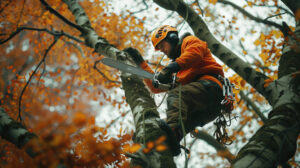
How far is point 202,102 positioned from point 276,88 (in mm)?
872

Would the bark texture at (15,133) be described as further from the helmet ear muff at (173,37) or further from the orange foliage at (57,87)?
the helmet ear muff at (173,37)

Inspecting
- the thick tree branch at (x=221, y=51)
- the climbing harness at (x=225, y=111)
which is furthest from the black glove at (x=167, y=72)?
the thick tree branch at (x=221, y=51)

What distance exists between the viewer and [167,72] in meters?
2.60

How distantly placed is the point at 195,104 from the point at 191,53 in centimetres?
59

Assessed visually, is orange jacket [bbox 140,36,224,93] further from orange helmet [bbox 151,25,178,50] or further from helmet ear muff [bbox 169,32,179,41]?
orange helmet [bbox 151,25,178,50]

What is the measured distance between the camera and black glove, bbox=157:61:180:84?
258cm

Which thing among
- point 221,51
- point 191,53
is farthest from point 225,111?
point 221,51

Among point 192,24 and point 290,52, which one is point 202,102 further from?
point 192,24

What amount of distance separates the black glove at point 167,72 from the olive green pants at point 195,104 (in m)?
0.15

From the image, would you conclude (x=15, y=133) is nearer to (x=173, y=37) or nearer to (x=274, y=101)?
(x=173, y=37)

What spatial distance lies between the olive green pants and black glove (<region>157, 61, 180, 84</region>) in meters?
0.15

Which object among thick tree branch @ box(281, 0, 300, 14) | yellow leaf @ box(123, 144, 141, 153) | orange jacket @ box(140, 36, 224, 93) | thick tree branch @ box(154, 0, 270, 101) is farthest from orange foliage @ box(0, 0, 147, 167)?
thick tree branch @ box(281, 0, 300, 14)

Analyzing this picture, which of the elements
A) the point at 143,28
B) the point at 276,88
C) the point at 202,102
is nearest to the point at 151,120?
the point at 202,102

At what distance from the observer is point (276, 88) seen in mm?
2666
